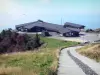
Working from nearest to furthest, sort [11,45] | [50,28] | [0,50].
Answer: [0,50]
[11,45]
[50,28]

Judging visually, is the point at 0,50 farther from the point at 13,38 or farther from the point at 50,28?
the point at 50,28

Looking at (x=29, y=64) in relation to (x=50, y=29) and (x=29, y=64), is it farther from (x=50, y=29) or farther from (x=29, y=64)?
(x=50, y=29)

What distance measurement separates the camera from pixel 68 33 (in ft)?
317

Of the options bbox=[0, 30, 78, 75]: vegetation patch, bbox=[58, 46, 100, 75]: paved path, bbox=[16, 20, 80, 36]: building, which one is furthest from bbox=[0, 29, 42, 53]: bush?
bbox=[58, 46, 100, 75]: paved path

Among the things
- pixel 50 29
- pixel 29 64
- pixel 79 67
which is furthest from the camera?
pixel 50 29

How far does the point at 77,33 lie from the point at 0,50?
34.8m

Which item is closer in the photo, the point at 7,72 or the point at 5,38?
the point at 7,72

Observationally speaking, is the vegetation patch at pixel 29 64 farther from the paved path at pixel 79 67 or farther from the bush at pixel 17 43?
the bush at pixel 17 43

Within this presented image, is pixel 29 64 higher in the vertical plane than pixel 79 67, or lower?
lower

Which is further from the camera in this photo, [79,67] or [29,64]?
[29,64]

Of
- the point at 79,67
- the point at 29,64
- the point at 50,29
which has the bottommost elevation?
the point at 29,64

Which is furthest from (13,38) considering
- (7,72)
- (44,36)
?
(7,72)

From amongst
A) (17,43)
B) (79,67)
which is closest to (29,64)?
(79,67)

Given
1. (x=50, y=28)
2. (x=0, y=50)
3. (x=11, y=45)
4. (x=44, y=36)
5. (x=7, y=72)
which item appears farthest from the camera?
(x=50, y=28)
